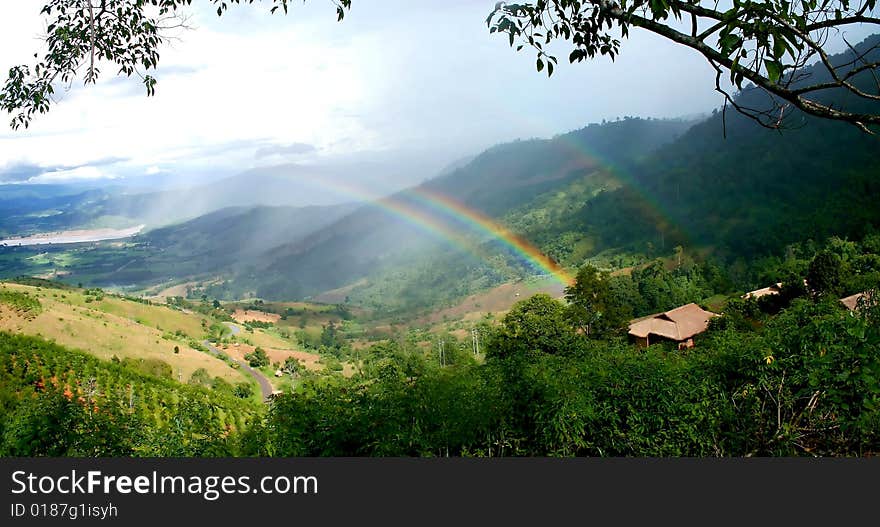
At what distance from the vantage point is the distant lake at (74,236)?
116m

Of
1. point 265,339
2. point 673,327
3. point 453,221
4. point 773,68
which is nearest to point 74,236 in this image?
point 453,221

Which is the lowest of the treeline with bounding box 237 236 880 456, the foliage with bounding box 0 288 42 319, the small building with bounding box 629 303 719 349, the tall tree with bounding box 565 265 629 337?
the small building with bounding box 629 303 719 349

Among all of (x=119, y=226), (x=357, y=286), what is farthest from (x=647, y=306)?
(x=119, y=226)

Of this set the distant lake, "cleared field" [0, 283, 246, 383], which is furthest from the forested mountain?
"cleared field" [0, 283, 246, 383]

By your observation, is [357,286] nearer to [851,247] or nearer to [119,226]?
[851,247]

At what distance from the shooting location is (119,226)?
527 feet

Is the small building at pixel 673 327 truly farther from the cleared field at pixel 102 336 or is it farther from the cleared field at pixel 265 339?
the cleared field at pixel 265 339

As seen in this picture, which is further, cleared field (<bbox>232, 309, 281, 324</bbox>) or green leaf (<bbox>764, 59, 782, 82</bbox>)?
cleared field (<bbox>232, 309, 281, 324</bbox>)

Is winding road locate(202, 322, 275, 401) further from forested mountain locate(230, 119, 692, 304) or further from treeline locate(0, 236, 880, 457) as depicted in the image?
forested mountain locate(230, 119, 692, 304)

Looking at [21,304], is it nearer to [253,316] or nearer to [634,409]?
[634,409]

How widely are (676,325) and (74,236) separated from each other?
146713 mm

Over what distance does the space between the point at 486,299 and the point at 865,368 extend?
61.0m

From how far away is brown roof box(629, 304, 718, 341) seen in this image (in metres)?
21.4

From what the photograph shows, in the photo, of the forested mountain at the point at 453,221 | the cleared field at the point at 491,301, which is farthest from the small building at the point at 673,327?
the forested mountain at the point at 453,221
